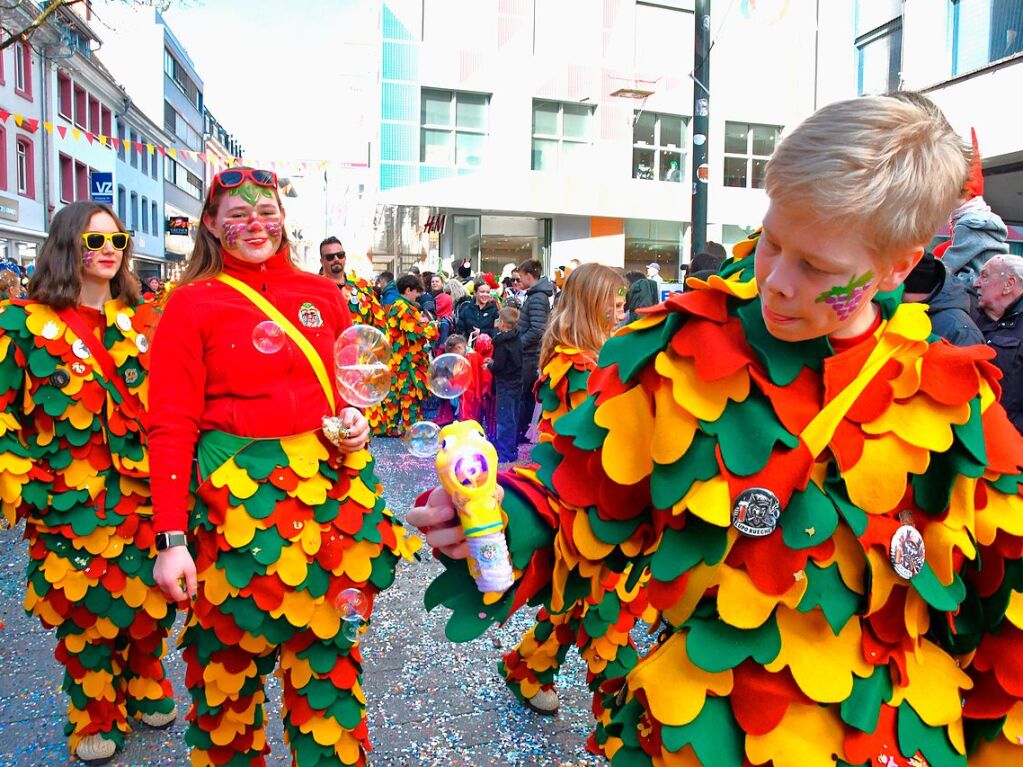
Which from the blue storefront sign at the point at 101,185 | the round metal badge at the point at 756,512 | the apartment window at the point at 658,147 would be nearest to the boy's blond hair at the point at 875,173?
the round metal badge at the point at 756,512

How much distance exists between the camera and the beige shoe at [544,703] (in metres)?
3.10

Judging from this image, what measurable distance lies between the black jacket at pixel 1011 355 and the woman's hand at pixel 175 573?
3907mm

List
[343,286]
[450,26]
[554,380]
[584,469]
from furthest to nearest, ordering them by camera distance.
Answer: [450,26] → [343,286] → [554,380] → [584,469]

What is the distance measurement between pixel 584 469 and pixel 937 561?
57cm

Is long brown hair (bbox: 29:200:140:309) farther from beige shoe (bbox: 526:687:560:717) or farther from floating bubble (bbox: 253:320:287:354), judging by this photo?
beige shoe (bbox: 526:687:560:717)

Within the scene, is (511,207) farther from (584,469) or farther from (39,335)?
(584,469)

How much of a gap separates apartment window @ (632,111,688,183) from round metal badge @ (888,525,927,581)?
19.5 m

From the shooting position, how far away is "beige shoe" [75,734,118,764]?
2738mm

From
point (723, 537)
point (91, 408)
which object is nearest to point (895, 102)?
point (723, 537)

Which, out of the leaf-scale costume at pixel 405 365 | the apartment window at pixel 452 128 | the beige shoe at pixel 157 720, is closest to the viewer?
the beige shoe at pixel 157 720

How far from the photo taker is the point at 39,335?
9.00 ft

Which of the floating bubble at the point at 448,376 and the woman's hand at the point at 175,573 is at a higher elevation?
the floating bubble at the point at 448,376

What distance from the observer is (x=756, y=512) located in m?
1.21

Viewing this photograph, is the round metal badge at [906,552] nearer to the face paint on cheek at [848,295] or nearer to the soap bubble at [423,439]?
the face paint on cheek at [848,295]
